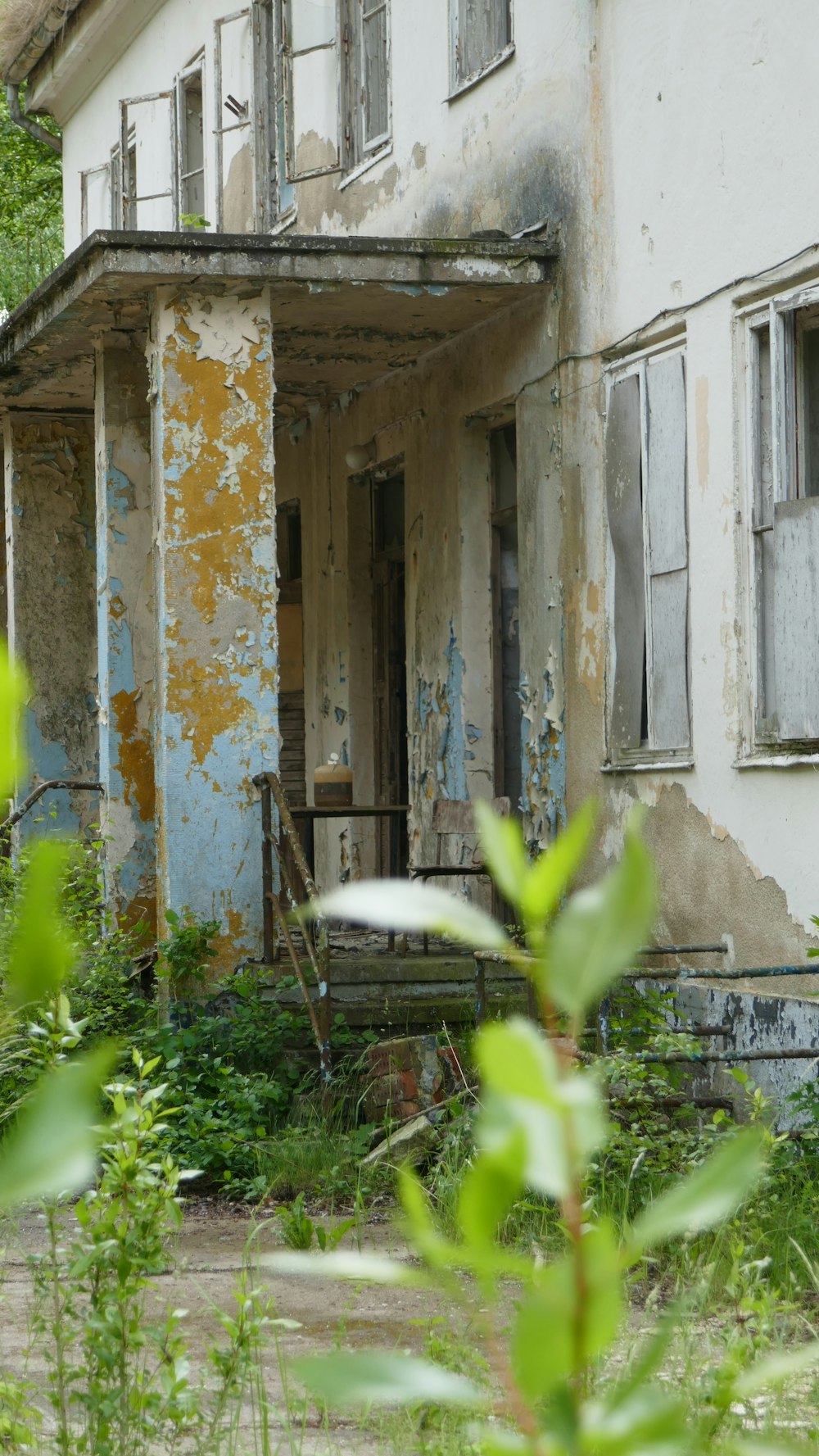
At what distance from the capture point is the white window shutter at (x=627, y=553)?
755 centimetres

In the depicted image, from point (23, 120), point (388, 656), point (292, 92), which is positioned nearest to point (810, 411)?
point (388, 656)

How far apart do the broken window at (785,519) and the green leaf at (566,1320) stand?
5780mm

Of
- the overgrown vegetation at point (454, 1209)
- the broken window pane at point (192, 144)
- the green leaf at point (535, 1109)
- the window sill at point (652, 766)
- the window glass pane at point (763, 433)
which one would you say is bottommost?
the overgrown vegetation at point (454, 1209)

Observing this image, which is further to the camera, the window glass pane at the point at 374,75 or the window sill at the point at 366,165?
the window glass pane at the point at 374,75

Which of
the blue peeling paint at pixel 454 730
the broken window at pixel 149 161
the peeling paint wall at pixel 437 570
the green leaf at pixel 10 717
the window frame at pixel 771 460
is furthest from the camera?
the broken window at pixel 149 161

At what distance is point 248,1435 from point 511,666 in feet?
20.8

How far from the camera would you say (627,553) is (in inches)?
302

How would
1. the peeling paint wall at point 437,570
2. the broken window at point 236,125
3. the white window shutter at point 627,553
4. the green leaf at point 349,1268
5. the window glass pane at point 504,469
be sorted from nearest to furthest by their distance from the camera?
the green leaf at point 349,1268, the white window shutter at point 627,553, the peeling paint wall at point 437,570, the window glass pane at point 504,469, the broken window at point 236,125

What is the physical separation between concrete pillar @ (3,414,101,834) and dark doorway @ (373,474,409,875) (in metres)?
1.87

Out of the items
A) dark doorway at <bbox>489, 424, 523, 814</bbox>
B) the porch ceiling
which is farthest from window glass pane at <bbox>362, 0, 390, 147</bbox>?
dark doorway at <bbox>489, 424, 523, 814</bbox>

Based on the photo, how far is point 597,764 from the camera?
789 centimetres

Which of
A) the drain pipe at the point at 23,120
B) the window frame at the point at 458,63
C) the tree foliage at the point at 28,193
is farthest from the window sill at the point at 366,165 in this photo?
the tree foliage at the point at 28,193

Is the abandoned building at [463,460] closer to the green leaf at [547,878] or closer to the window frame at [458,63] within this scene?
the window frame at [458,63]

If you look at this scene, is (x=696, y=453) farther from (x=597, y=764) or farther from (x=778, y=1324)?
(x=778, y=1324)
